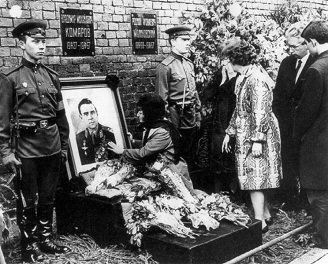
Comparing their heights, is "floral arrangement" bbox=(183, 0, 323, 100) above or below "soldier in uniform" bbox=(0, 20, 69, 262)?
above

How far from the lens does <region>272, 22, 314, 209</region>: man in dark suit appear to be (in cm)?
500

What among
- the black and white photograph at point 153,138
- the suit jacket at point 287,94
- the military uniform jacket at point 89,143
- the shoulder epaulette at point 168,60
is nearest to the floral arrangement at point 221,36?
the black and white photograph at point 153,138

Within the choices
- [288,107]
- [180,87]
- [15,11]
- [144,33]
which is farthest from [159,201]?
[144,33]

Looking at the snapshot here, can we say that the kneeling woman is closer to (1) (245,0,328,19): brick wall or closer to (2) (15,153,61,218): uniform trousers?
(2) (15,153,61,218): uniform trousers

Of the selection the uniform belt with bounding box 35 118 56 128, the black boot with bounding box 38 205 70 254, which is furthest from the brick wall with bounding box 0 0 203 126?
the black boot with bounding box 38 205 70 254

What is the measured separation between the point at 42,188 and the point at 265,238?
2.26m

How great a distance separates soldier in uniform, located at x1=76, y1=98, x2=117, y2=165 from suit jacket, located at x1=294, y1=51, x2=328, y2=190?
205 cm

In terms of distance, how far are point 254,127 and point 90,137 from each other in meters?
1.75

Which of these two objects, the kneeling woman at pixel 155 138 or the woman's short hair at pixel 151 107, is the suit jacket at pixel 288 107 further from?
the woman's short hair at pixel 151 107

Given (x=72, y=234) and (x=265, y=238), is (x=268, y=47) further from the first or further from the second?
(x=72, y=234)

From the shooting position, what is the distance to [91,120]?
5.04m

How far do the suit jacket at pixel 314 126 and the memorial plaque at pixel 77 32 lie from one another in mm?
2588

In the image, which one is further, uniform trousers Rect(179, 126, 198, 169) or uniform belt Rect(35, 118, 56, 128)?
uniform trousers Rect(179, 126, 198, 169)

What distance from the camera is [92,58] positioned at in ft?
18.2
